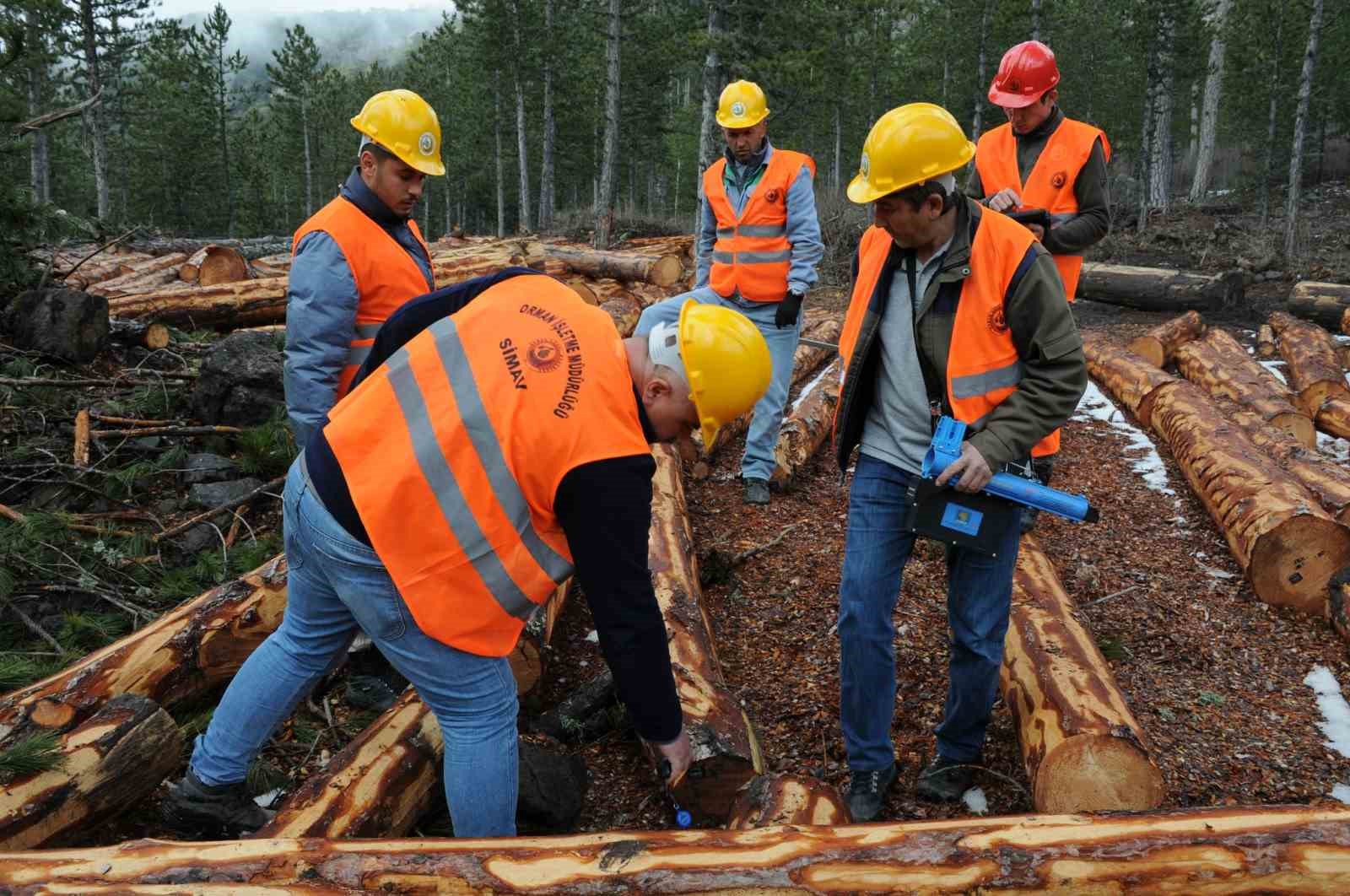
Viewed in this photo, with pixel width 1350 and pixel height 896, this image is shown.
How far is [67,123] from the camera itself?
3475cm

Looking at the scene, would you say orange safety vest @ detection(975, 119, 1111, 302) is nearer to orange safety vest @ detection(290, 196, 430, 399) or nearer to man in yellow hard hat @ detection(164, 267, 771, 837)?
orange safety vest @ detection(290, 196, 430, 399)

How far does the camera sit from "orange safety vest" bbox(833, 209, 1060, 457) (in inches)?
102

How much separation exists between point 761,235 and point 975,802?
11.5 feet

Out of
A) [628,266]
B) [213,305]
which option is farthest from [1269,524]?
[628,266]

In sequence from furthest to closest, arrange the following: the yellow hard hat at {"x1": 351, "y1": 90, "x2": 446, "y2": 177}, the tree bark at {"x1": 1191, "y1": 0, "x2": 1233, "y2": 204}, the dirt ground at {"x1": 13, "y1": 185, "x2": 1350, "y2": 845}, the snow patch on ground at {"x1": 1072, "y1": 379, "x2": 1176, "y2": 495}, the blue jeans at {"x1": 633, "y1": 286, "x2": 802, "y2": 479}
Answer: the tree bark at {"x1": 1191, "y1": 0, "x2": 1233, "y2": 204} < the snow patch on ground at {"x1": 1072, "y1": 379, "x2": 1176, "y2": 495} < the blue jeans at {"x1": 633, "y1": 286, "x2": 802, "y2": 479} < the yellow hard hat at {"x1": 351, "y1": 90, "x2": 446, "y2": 177} < the dirt ground at {"x1": 13, "y1": 185, "x2": 1350, "y2": 845}

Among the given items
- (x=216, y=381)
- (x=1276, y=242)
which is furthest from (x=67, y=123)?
(x=1276, y=242)

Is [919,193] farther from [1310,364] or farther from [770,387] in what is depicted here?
[1310,364]

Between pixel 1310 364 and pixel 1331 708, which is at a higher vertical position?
pixel 1310 364

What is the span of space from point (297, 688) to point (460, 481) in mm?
1019

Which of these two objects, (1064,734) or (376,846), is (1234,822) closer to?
(1064,734)

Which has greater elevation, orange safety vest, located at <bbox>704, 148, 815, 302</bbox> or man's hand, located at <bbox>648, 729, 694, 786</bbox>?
orange safety vest, located at <bbox>704, 148, 815, 302</bbox>

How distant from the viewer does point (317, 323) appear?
3398mm

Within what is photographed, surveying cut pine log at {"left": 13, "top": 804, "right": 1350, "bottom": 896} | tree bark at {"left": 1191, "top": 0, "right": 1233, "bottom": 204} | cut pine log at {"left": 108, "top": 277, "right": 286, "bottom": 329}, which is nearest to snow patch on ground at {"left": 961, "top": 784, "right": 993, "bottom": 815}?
cut pine log at {"left": 13, "top": 804, "right": 1350, "bottom": 896}

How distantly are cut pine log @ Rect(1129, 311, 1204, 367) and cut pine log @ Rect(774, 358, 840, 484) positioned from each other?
4006 mm
